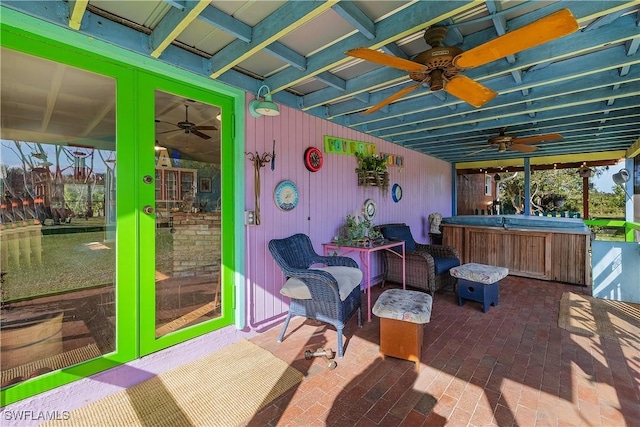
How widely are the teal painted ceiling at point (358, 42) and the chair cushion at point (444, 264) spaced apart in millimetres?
2091

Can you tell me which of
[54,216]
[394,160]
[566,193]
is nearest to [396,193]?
[394,160]

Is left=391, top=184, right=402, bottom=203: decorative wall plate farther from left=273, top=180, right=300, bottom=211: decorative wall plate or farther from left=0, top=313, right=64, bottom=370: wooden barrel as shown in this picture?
left=0, top=313, right=64, bottom=370: wooden barrel

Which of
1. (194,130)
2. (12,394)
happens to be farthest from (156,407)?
(194,130)

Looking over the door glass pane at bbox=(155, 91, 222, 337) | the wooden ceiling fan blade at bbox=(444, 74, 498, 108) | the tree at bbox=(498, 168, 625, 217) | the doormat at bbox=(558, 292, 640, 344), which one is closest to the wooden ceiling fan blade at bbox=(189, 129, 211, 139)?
the door glass pane at bbox=(155, 91, 222, 337)

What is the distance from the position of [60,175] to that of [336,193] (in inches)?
116

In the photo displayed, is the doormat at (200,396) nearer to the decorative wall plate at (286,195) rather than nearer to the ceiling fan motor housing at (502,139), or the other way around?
the decorative wall plate at (286,195)

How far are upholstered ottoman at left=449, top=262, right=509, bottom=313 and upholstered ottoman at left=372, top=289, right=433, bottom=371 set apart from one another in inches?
53.4

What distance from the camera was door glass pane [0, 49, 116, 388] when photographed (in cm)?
182

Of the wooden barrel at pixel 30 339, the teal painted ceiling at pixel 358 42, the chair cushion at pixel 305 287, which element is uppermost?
the teal painted ceiling at pixel 358 42

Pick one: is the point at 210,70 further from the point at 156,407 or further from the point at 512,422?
the point at 512,422

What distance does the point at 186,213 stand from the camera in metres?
2.58

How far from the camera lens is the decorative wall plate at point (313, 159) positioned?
140 inches

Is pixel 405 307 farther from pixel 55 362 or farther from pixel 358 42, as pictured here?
pixel 55 362

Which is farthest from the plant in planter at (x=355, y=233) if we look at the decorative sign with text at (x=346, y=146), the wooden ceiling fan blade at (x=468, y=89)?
the wooden ceiling fan blade at (x=468, y=89)
